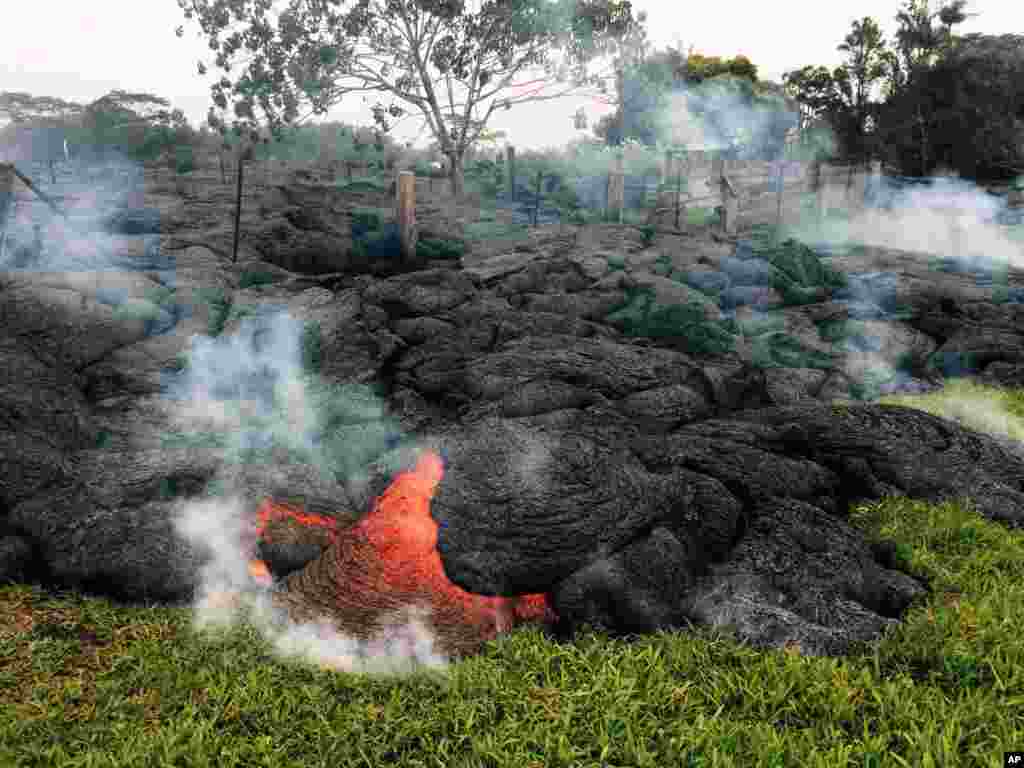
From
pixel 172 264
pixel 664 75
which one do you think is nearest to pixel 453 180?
pixel 664 75

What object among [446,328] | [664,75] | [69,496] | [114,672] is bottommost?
[114,672]

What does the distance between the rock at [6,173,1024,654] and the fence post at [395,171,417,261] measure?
29.6 inches

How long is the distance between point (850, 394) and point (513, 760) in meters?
8.38

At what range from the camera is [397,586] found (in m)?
4.95

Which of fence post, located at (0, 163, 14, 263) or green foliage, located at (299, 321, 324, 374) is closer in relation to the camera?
green foliage, located at (299, 321, 324, 374)

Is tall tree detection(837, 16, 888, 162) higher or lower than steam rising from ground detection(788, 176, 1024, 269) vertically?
higher

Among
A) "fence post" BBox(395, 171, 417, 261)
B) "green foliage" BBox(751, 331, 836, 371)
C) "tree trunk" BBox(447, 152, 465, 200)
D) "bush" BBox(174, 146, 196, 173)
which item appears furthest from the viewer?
"tree trunk" BBox(447, 152, 465, 200)

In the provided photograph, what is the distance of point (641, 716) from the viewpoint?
384cm

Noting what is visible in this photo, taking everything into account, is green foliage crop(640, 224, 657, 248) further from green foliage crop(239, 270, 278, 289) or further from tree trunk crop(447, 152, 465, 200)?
tree trunk crop(447, 152, 465, 200)

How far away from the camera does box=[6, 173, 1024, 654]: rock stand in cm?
493

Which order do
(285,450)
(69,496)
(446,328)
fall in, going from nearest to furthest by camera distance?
1. (69,496)
2. (285,450)
3. (446,328)

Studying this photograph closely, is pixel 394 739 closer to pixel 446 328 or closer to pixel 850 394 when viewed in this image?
pixel 446 328

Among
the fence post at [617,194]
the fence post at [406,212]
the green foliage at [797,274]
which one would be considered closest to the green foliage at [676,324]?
the green foliage at [797,274]

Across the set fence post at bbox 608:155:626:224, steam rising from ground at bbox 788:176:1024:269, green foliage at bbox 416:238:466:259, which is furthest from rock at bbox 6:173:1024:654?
steam rising from ground at bbox 788:176:1024:269
